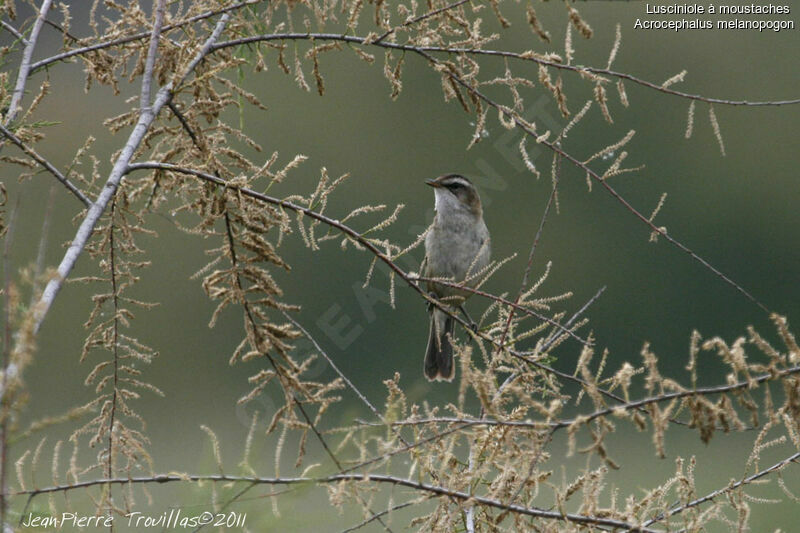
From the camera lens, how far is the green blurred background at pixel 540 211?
70.9ft

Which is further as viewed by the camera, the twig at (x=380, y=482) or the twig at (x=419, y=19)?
the twig at (x=419, y=19)

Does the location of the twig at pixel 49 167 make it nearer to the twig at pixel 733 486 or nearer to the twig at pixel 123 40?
the twig at pixel 123 40

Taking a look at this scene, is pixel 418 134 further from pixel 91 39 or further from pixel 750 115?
pixel 91 39

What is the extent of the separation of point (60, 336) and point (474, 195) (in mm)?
17842

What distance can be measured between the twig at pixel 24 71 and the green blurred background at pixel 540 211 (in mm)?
16909

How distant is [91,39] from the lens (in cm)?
314

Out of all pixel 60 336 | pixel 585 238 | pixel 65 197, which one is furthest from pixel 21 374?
pixel 585 238

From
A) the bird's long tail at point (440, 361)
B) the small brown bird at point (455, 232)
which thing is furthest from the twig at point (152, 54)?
the bird's long tail at point (440, 361)

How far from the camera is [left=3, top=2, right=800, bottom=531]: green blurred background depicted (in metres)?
21.6

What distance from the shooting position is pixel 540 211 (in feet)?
78.8

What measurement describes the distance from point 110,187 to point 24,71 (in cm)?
50

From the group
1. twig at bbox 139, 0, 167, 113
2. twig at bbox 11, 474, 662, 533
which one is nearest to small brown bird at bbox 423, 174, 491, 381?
twig at bbox 139, 0, 167, 113

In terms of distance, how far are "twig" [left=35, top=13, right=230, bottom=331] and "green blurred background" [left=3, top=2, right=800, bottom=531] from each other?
1702 centimetres

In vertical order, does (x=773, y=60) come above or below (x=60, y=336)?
above
